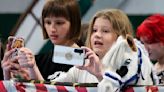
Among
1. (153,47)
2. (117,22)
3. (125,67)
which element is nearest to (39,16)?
(153,47)

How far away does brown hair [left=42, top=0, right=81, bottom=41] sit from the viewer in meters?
1.81

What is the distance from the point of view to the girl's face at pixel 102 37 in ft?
5.38

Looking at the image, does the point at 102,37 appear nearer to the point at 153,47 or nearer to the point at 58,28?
the point at 58,28

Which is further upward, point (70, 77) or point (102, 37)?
point (102, 37)

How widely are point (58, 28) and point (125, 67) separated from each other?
1.50 ft

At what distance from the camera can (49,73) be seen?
1.82 metres

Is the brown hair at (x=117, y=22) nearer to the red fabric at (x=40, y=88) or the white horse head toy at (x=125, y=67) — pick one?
the white horse head toy at (x=125, y=67)

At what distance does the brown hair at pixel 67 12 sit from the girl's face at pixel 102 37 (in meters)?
0.19

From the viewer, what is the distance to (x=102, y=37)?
1641 mm

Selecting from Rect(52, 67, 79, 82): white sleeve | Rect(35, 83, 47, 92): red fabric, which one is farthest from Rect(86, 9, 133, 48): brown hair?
Rect(35, 83, 47, 92): red fabric

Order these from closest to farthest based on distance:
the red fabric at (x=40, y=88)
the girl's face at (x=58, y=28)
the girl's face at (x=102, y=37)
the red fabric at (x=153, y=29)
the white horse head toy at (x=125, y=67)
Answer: the white horse head toy at (x=125, y=67), the red fabric at (x=40, y=88), the girl's face at (x=102, y=37), the girl's face at (x=58, y=28), the red fabric at (x=153, y=29)

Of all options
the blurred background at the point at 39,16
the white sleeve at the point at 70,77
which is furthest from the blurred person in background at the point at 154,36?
the blurred background at the point at 39,16

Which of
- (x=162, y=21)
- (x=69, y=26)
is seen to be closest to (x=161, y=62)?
(x=162, y=21)

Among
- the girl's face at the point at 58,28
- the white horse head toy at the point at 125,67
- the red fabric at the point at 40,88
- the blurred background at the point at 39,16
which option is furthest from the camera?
the blurred background at the point at 39,16
